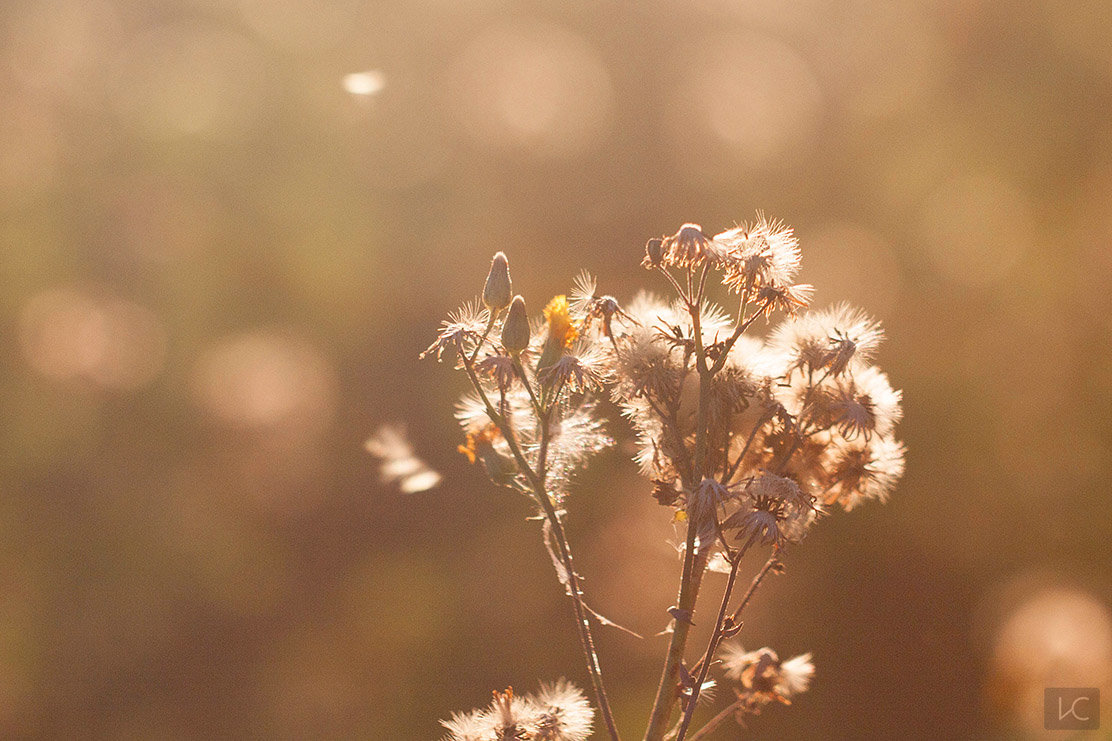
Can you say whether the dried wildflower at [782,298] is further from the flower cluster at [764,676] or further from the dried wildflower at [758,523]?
the flower cluster at [764,676]

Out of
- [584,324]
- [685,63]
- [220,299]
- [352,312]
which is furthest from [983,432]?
[220,299]

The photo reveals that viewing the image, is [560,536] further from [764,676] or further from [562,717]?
[764,676]

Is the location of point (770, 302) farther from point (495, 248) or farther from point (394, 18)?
point (394, 18)

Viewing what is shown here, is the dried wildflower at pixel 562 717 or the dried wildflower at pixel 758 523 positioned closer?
the dried wildflower at pixel 758 523

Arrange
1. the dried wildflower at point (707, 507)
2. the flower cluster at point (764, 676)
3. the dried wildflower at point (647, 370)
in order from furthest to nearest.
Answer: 1. the flower cluster at point (764, 676)
2. the dried wildflower at point (647, 370)
3. the dried wildflower at point (707, 507)

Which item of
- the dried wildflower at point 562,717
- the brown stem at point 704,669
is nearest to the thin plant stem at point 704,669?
the brown stem at point 704,669
